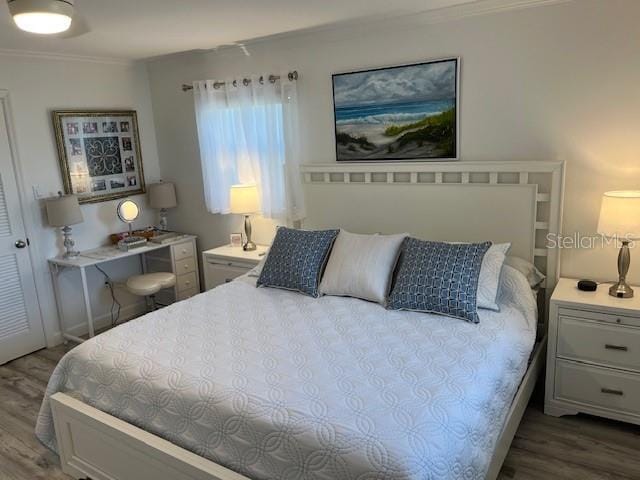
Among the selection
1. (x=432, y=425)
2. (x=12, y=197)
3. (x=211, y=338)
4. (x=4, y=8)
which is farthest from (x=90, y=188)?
(x=432, y=425)

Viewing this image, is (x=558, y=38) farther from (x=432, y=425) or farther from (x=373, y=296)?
(x=432, y=425)

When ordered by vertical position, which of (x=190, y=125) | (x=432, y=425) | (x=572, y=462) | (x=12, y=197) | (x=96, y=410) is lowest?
(x=572, y=462)

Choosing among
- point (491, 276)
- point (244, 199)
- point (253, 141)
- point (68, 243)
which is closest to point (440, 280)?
point (491, 276)

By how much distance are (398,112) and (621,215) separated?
4.86 feet

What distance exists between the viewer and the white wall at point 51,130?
3686 mm

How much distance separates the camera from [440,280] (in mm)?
2611

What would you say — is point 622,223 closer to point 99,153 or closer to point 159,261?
point 159,261

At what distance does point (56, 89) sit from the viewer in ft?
12.7

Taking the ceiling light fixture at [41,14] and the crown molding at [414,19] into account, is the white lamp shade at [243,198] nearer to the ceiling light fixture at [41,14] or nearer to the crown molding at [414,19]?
the crown molding at [414,19]

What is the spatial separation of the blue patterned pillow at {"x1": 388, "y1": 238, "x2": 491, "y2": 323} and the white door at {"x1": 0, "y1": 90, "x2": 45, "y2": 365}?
2.84m

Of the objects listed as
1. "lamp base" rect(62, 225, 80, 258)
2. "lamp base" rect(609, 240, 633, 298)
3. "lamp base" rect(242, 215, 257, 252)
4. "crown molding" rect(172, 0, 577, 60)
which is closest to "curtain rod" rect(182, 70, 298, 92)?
"crown molding" rect(172, 0, 577, 60)

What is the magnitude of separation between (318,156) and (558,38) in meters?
1.75

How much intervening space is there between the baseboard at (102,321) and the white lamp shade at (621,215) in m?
3.85
